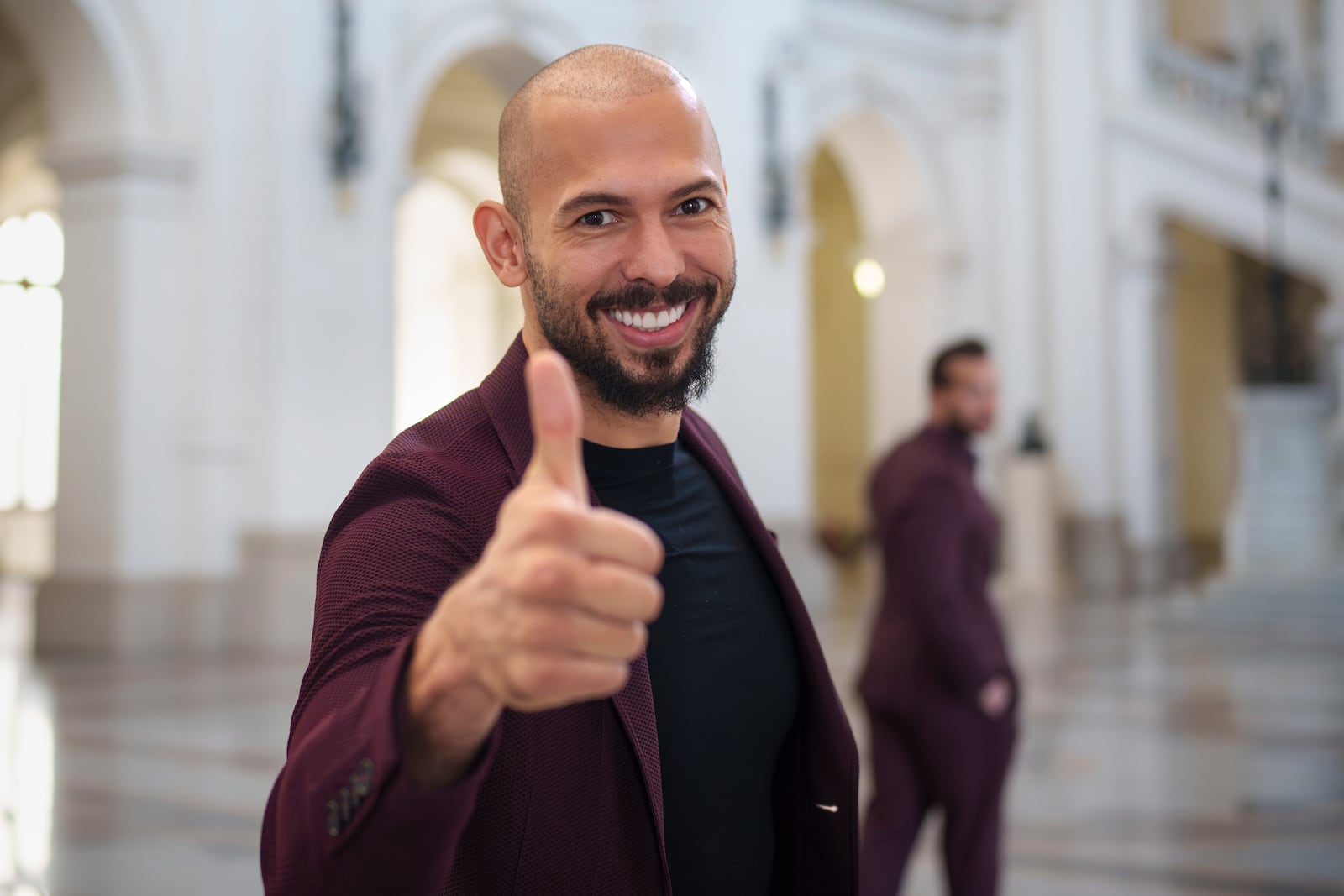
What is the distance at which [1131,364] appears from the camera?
15891 mm

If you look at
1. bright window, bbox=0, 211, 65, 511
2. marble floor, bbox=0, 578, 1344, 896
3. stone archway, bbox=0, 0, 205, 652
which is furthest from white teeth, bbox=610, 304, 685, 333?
bright window, bbox=0, 211, 65, 511

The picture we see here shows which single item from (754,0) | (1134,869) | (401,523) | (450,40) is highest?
(754,0)

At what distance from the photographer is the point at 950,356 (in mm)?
3828

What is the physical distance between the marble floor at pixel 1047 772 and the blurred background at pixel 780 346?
0.03 metres

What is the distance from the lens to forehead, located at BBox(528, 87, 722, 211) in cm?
136

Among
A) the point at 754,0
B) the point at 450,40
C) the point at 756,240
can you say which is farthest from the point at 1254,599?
the point at 450,40

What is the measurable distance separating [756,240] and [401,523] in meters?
12.0

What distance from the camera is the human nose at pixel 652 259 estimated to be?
4.46 ft

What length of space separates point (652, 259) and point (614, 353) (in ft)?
0.34

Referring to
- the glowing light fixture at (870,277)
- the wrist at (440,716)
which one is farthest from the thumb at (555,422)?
the glowing light fixture at (870,277)

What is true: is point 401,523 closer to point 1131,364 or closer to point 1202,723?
point 1202,723

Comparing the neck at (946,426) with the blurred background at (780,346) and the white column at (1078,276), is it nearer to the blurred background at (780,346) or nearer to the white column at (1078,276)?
the blurred background at (780,346)

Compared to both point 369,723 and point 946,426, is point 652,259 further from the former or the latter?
point 946,426

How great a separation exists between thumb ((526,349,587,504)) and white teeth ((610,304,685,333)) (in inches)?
17.1
